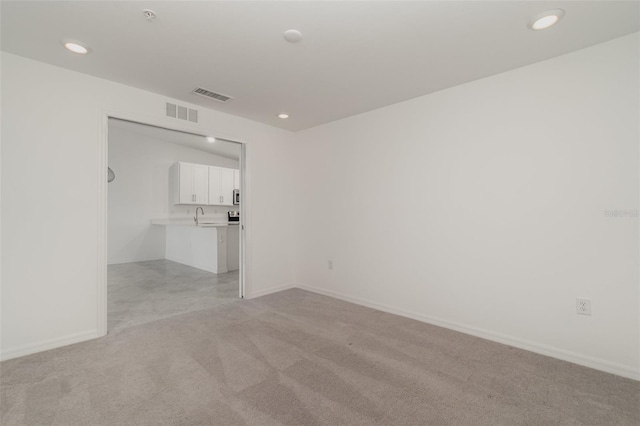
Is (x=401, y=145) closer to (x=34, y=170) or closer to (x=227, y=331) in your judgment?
(x=227, y=331)

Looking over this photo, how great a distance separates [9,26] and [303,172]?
3.26 meters

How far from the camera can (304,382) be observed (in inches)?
78.4

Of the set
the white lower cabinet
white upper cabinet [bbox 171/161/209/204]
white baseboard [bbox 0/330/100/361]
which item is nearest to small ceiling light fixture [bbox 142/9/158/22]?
white baseboard [bbox 0/330/100/361]

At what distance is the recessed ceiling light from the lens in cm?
219

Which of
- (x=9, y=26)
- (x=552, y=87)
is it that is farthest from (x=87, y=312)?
(x=552, y=87)

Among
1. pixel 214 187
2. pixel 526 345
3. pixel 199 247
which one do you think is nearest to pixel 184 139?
pixel 214 187

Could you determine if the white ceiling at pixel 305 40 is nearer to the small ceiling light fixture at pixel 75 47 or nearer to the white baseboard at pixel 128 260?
the small ceiling light fixture at pixel 75 47

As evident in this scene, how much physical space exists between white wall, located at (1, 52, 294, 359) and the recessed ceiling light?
0.45 metres

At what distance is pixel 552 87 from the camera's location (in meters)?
2.39

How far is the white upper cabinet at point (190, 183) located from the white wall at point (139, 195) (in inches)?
14.8

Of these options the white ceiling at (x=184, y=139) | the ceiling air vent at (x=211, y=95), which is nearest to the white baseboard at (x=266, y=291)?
the ceiling air vent at (x=211, y=95)

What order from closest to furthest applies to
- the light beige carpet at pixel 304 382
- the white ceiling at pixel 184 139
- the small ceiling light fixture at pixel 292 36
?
1. the light beige carpet at pixel 304 382
2. the small ceiling light fixture at pixel 292 36
3. the white ceiling at pixel 184 139

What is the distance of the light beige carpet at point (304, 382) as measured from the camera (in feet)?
5.45

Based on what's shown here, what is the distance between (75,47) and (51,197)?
4.26ft
